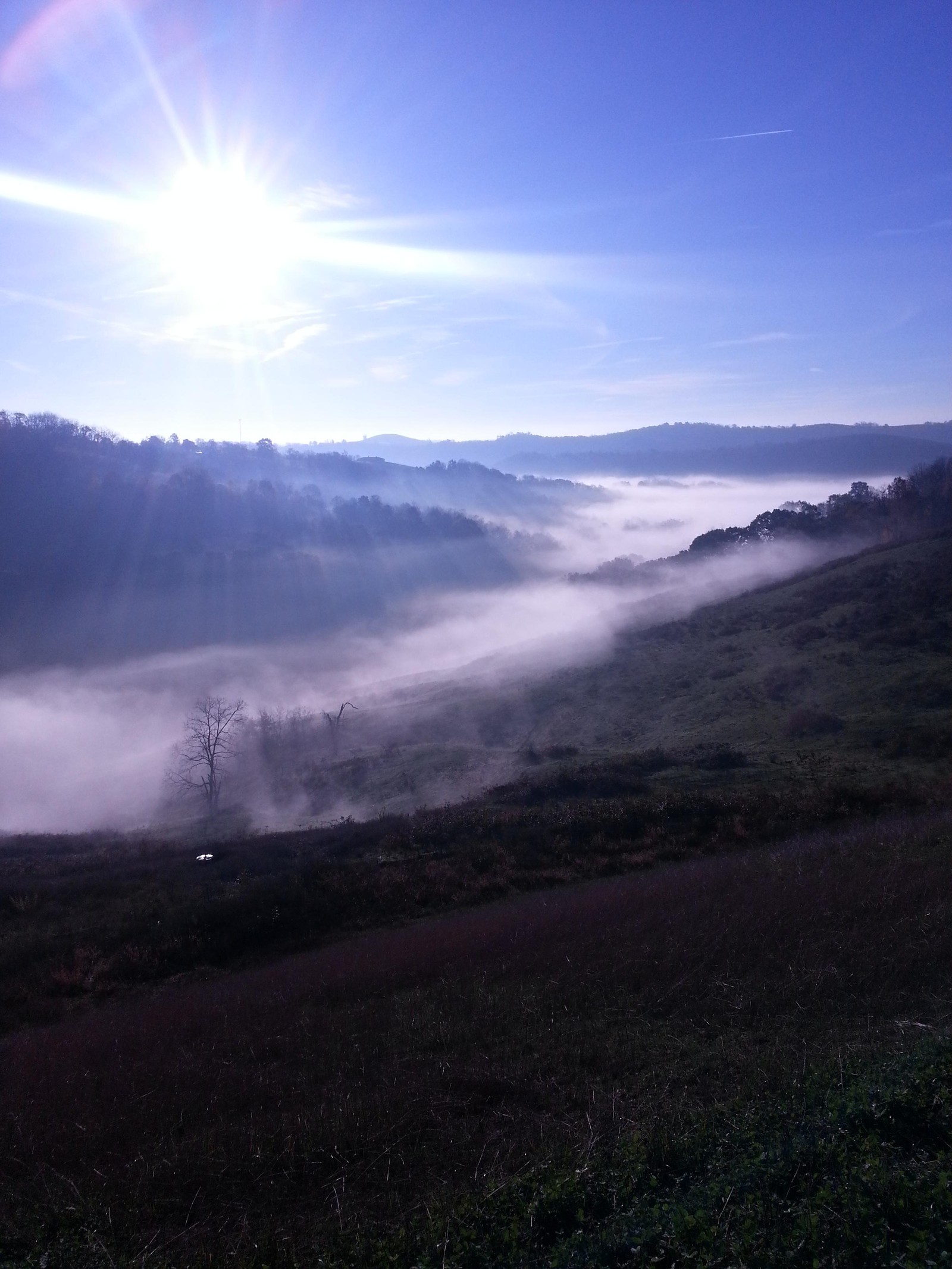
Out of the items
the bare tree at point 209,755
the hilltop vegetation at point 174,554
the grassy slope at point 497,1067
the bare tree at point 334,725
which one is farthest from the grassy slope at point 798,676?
the hilltop vegetation at point 174,554

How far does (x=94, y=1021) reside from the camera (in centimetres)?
1011

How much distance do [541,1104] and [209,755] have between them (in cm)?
3725

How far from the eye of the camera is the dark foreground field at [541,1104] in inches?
155

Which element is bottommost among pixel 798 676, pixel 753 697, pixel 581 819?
pixel 581 819

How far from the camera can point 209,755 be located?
1592 inches

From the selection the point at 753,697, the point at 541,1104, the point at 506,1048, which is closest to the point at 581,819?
the point at 506,1048

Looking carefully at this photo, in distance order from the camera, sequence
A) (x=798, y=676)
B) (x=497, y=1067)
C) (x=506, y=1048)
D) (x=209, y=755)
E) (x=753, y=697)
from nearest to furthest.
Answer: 1. (x=497, y=1067)
2. (x=506, y=1048)
3. (x=753, y=697)
4. (x=798, y=676)
5. (x=209, y=755)

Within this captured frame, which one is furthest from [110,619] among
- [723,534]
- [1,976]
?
[1,976]

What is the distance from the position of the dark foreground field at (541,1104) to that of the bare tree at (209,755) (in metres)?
30.2

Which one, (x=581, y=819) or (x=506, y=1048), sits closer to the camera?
(x=506, y=1048)

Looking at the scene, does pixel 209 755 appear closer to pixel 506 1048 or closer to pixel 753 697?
pixel 753 697

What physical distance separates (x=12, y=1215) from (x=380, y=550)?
492ft

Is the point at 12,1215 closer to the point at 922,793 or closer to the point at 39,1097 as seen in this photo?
the point at 39,1097

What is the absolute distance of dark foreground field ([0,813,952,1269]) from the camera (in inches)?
155
